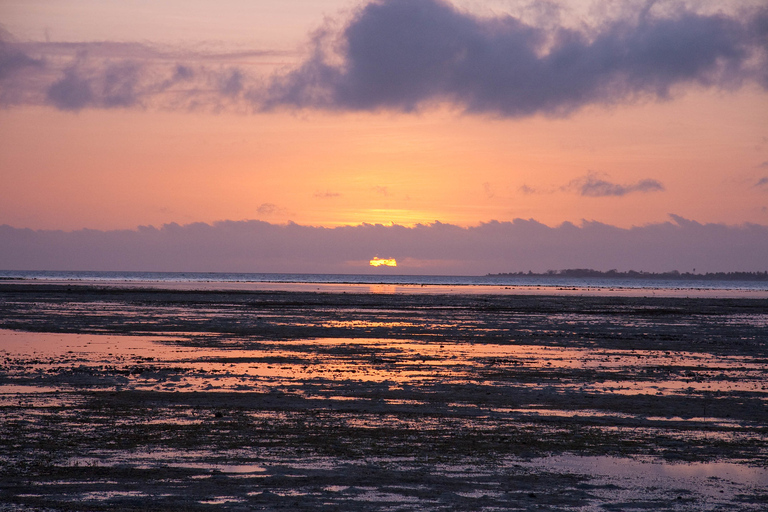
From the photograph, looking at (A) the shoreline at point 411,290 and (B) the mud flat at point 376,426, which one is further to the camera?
(A) the shoreline at point 411,290

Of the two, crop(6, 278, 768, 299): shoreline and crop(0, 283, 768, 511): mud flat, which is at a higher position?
crop(0, 283, 768, 511): mud flat

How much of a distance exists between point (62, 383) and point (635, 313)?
52171 millimetres

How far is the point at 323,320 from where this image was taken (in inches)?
1911

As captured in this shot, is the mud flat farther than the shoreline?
No

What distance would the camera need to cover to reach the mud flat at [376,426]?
404 inches

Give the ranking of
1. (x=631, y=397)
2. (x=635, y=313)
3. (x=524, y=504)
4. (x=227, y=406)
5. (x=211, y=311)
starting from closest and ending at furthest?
(x=524, y=504) < (x=227, y=406) < (x=631, y=397) < (x=211, y=311) < (x=635, y=313)

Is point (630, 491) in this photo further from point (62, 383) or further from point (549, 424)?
point (62, 383)

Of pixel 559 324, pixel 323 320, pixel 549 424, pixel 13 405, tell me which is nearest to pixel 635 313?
pixel 559 324

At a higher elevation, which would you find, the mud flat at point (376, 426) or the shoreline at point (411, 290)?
the mud flat at point (376, 426)

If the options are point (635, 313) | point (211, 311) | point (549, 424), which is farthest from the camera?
point (635, 313)

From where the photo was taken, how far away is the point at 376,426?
1480 centimetres

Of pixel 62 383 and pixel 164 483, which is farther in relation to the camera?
pixel 62 383

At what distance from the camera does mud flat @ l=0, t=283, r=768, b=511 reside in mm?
10266

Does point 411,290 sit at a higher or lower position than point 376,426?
lower
